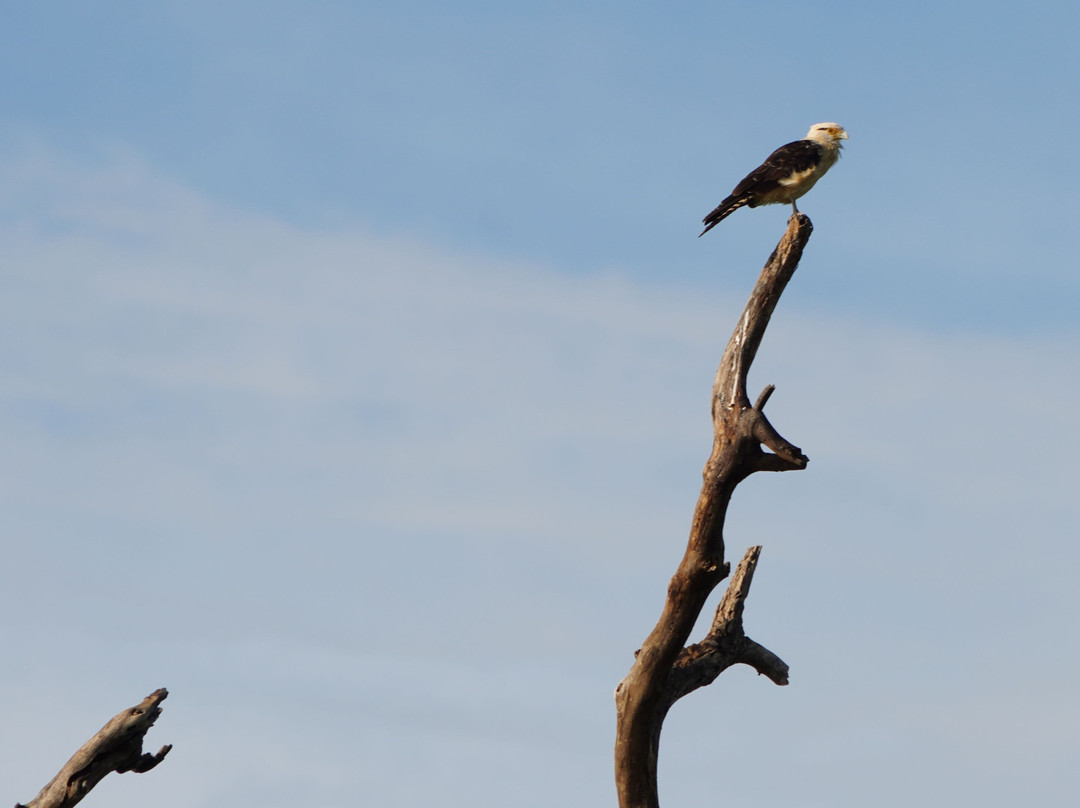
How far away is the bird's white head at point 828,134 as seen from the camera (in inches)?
568

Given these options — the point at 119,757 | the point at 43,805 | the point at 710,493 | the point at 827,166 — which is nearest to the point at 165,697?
the point at 119,757

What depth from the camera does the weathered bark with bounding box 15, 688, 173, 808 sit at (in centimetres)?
917

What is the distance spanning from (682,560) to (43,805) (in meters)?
5.12

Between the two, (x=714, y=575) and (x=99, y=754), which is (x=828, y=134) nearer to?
(x=714, y=575)

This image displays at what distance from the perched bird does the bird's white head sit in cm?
40

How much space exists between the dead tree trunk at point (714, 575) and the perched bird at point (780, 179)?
8.62 feet

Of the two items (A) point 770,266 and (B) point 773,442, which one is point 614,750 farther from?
(A) point 770,266

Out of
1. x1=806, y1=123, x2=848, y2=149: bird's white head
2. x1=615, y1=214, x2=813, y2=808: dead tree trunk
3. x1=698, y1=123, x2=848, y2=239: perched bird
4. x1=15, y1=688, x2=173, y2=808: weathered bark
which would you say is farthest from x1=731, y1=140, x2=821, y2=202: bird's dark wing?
x1=15, y1=688, x2=173, y2=808: weathered bark

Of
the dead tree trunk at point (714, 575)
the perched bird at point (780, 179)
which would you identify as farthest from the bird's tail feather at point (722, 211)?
the dead tree trunk at point (714, 575)

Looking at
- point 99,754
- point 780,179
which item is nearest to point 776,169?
point 780,179

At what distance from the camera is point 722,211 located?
42.8 ft

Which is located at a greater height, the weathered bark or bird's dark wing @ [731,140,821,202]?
bird's dark wing @ [731,140,821,202]

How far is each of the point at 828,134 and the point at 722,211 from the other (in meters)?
2.44

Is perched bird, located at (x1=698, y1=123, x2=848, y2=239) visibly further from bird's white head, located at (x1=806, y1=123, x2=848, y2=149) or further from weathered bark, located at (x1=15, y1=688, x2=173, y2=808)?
weathered bark, located at (x1=15, y1=688, x2=173, y2=808)
